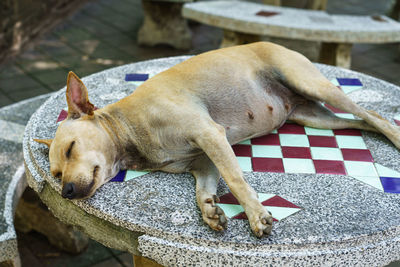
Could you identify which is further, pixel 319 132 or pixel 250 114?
pixel 319 132

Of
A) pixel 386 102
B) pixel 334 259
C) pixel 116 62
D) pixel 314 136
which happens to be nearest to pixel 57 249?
pixel 314 136

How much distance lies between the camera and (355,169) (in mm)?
2551

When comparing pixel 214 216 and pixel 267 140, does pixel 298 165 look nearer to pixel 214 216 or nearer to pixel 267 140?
pixel 267 140

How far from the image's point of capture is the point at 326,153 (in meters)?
2.71

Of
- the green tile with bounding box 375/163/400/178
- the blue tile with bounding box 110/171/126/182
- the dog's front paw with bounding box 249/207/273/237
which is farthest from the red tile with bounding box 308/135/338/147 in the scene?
the blue tile with bounding box 110/171/126/182

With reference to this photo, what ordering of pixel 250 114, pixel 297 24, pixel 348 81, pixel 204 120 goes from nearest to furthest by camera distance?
1. pixel 204 120
2. pixel 250 114
3. pixel 348 81
4. pixel 297 24

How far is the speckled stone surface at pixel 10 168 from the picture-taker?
287 cm

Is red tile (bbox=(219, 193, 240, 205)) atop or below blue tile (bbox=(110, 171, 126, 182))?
atop

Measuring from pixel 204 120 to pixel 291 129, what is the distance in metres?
0.83

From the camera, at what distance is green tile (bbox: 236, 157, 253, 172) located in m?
2.54

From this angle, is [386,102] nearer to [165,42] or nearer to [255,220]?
[255,220]

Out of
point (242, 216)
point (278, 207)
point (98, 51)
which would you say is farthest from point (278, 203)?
point (98, 51)

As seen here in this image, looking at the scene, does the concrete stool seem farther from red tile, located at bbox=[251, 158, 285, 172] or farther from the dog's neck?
red tile, located at bbox=[251, 158, 285, 172]

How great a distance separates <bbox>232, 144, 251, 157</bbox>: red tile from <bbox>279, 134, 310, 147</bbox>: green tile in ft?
0.77
